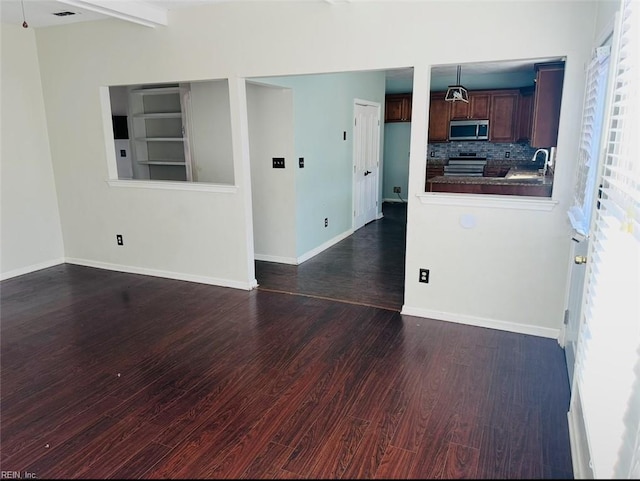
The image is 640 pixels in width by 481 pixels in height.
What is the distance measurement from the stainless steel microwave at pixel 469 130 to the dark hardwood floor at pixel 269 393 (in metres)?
5.03

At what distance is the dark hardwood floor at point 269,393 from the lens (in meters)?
2.01

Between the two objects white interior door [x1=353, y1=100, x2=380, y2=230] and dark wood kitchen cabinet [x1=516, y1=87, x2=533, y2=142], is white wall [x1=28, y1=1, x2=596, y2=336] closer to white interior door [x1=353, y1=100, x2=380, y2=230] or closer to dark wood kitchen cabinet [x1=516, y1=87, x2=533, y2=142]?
white interior door [x1=353, y1=100, x2=380, y2=230]

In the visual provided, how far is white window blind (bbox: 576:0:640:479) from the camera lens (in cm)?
159

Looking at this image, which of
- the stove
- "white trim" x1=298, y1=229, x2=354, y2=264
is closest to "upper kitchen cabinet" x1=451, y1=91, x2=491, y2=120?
the stove

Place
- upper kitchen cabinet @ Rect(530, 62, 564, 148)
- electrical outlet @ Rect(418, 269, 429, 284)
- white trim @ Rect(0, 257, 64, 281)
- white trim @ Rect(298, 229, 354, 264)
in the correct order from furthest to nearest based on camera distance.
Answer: white trim @ Rect(298, 229, 354, 264), white trim @ Rect(0, 257, 64, 281), electrical outlet @ Rect(418, 269, 429, 284), upper kitchen cabinet @ Rect(530, 62, 564, 148)

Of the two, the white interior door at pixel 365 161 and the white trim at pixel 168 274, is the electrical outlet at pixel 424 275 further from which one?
the white interior door at pixel 365 161

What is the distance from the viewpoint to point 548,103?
10.4 ft

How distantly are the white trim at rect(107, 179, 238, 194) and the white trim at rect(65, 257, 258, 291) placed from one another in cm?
89

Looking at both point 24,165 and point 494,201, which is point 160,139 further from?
point 494,201

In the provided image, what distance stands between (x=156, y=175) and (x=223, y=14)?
2.93 metres

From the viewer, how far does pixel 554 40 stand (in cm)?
285

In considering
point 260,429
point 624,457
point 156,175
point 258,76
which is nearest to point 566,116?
point 624,457

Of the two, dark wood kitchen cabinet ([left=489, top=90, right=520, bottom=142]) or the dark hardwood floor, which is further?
dark wood kitchen cabinet ([left=489, top=90, right=520, bottom=142])

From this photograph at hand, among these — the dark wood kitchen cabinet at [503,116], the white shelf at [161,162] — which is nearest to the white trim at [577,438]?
the white shelf at [161,162]
